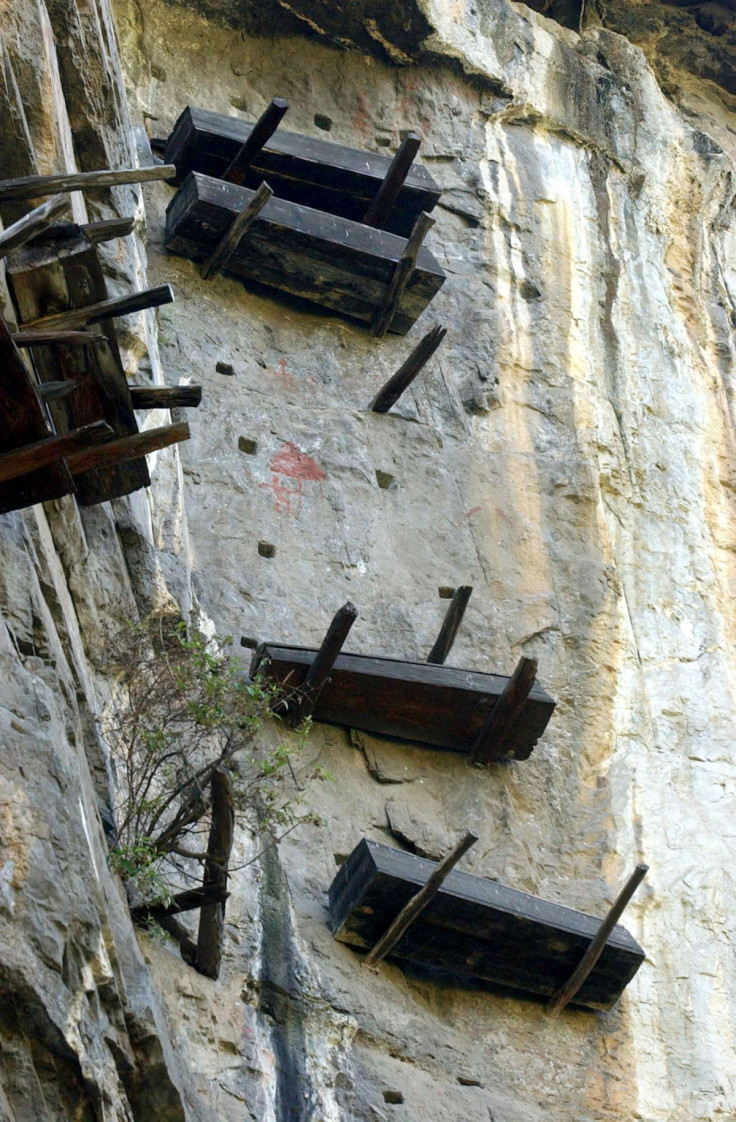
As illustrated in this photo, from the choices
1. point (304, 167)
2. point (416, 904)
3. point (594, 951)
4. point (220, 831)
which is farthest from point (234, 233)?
point (594, 951)

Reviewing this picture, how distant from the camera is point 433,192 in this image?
385 inches

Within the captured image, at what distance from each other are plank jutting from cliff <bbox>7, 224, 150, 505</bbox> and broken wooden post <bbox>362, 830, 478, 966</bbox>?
2177 millimetres

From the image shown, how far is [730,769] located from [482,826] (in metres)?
1.65

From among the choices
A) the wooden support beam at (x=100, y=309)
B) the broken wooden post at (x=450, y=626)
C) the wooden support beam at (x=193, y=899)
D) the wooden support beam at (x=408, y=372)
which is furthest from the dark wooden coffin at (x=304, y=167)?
the wooden support beam at (x=193, y=899)

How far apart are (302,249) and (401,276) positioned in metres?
0.67

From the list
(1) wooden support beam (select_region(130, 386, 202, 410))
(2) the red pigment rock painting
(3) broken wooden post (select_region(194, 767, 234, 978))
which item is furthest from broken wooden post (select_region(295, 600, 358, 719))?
(1) wooden support beam (select_region(130, 386, 202, 410))

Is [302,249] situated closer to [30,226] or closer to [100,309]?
[100,309]

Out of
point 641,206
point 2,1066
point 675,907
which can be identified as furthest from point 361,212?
point 2,1066

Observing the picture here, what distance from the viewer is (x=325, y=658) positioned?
7.16 meters

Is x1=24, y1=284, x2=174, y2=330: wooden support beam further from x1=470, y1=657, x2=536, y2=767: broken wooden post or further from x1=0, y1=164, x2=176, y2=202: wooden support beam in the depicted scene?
x1=470, y1=657, x2=536, y2=767: broken wooden post

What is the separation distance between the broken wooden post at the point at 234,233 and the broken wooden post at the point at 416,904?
430 cm

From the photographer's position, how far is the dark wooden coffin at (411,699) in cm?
727

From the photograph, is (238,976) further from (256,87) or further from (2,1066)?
(256,87)

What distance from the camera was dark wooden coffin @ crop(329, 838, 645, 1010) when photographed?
645 centimetres
